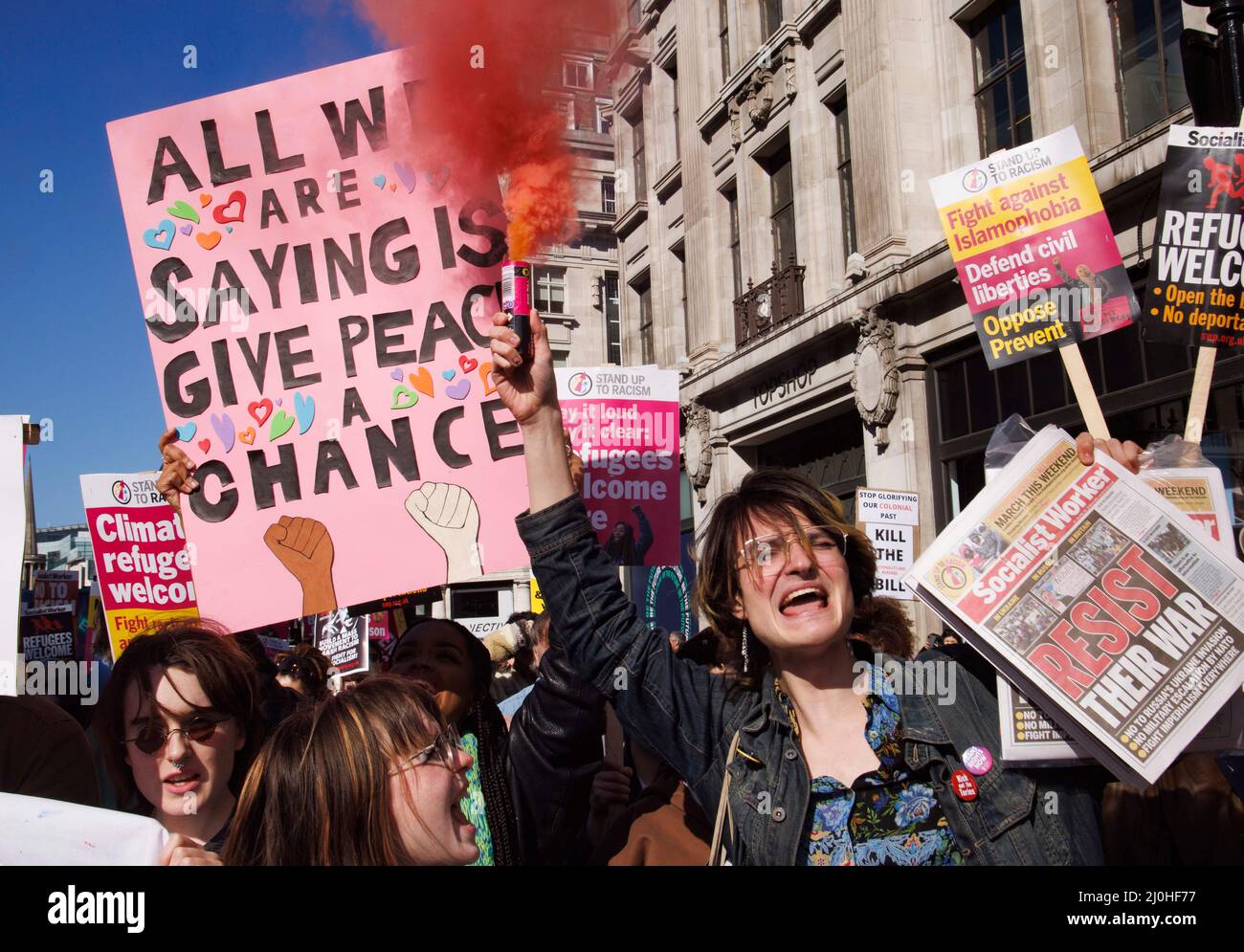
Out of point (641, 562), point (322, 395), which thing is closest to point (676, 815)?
point (322, 395)

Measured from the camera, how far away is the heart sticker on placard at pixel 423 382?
3143mm

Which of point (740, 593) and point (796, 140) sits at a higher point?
point (796, 140)

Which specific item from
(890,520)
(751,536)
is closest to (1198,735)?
(751,536)

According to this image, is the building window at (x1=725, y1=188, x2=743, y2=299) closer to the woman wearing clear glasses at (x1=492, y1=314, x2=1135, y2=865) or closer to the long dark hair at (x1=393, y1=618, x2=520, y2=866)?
the long dark hair at (x1=393, y1=618, x2=520, y2=866)

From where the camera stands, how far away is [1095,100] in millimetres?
7867

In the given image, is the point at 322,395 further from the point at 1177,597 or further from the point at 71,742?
the point at 1177,597

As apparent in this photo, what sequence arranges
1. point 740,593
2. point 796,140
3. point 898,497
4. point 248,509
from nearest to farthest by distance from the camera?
1. point 740,593
2. point 248,509
3. point 898,497
4. point 796,140

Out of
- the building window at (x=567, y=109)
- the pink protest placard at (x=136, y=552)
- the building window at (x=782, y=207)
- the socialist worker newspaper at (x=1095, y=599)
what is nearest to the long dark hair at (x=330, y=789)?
the socialist worker newspaper at (x=1095, y=599)

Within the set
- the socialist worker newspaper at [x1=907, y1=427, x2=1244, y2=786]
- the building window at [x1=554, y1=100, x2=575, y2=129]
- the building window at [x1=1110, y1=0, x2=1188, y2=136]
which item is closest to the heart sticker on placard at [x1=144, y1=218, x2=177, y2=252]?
the building window at [x1=554, y1=100, x2=575, y2=129]

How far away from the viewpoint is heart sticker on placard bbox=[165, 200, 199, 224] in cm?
314

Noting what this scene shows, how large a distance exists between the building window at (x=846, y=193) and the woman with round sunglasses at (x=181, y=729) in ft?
31.8

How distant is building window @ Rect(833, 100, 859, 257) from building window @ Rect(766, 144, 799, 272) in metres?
0.78
